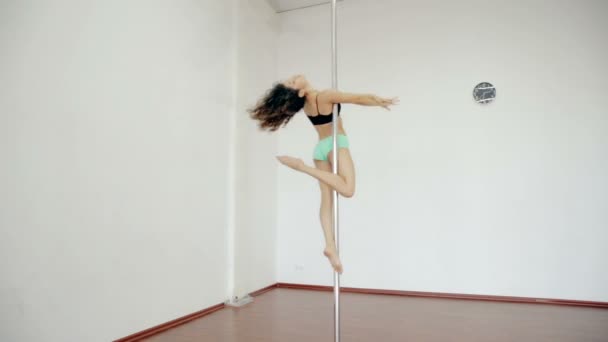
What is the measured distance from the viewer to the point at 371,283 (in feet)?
15.1

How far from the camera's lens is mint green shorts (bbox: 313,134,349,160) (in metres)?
2.29

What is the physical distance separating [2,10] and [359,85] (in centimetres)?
351

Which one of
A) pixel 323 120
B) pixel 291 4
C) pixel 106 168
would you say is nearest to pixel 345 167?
pixel 323 120

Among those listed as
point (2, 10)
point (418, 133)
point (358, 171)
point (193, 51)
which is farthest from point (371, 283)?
point (2, 10)

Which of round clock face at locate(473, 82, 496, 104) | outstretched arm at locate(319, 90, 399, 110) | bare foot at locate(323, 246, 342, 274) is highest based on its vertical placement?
round clock face at locate(473, 82, 496, 104)

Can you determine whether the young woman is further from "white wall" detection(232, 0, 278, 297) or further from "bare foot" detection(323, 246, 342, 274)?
"white wall" detection(232, 0, 278, 297)

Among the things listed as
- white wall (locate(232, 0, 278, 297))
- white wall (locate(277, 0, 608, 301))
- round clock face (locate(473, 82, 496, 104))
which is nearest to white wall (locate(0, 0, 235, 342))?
white wall (locate(232, 0, 278, 297))

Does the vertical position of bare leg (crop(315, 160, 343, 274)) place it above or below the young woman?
below

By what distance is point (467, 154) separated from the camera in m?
4.38

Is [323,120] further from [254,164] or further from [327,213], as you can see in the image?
[254,164]

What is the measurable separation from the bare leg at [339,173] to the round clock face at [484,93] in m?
2.74

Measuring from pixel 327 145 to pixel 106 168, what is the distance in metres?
1.49

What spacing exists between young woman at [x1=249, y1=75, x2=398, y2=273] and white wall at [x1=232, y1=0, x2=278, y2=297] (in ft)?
6.29

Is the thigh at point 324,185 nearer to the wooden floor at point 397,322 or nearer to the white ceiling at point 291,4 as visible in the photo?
the wooden floor at point 397,322
